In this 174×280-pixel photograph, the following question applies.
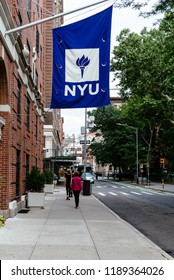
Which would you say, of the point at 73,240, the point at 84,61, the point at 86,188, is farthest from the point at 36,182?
the point at 86,188

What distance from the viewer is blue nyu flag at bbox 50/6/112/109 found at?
36.7 feet

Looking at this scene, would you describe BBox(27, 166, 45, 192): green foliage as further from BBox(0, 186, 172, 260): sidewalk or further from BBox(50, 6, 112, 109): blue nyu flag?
BBox(50, 6, 112, 109): blue nyu flag

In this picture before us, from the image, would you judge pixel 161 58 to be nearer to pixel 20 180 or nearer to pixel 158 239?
pixel 20 180

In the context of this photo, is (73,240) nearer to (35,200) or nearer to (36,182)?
(35,200)

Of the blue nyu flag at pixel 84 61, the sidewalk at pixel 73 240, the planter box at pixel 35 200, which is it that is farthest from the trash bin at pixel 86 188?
the blue nyu flag at pixel 84 61

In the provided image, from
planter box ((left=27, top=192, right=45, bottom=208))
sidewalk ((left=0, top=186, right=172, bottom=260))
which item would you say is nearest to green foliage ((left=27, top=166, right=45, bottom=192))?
planter box ((left=27, top=192, right=45, bottom=208))

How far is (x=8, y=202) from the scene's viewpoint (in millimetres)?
14484

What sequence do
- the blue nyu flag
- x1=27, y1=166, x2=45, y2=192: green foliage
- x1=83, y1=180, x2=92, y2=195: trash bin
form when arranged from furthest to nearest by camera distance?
1. x1=83, y1=180, x2=92, y2=195: trash bin
2. x1=27, y1=166, x2=45, y2=192: green foliage
3. the blue nyu flag

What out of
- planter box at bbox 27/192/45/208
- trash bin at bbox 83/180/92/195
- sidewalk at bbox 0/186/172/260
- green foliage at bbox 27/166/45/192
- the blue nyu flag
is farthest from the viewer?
trash bin at bbox 83/180/92/195

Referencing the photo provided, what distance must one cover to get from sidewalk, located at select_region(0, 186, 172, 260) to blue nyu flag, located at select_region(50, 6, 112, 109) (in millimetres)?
3468

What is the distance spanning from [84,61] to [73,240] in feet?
15.2

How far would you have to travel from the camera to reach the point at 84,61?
11.3 metres

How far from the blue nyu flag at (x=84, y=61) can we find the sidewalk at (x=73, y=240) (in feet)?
11.4

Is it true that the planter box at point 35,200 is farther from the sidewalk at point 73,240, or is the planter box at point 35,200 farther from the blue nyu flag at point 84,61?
the blue nyu flag at point 84,61
